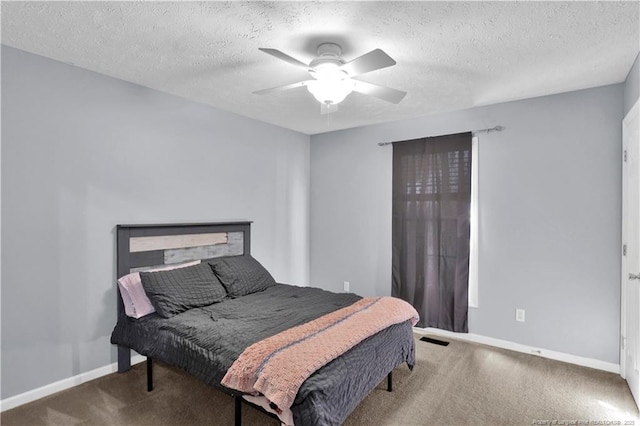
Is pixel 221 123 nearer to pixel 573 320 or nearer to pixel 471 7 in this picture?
pixel 471 7

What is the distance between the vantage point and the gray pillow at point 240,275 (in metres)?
3.15

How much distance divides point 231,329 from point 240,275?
1.00 m

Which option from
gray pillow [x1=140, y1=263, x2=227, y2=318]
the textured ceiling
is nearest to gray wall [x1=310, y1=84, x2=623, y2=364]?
the textured ceiling

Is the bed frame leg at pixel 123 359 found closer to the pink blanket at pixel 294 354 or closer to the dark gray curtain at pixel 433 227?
the pink blanket at pixel 294 354

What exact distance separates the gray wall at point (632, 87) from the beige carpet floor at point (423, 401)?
2.17 m

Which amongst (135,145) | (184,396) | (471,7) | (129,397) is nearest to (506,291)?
(471,7)

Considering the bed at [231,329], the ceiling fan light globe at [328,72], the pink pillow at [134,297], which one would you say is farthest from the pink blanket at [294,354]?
the ceiling fan light globe at [328,72]

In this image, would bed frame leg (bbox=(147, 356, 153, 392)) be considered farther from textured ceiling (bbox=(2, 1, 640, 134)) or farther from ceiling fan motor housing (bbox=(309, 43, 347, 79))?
ceiling fan motor housing (bbox=(309, 43, 347, 79))

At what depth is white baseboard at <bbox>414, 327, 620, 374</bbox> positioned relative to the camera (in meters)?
2.97

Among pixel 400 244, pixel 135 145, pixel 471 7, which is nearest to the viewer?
pixel 471 7

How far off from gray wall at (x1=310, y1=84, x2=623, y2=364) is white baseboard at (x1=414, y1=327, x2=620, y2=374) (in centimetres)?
5

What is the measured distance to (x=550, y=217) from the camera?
320 centimetres

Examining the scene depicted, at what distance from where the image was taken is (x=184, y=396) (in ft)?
8.25

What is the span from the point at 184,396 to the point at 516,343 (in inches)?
119
